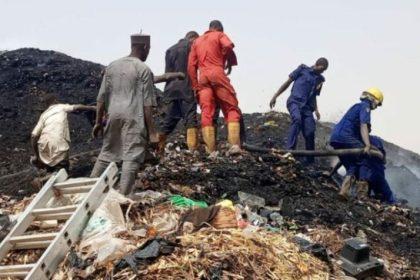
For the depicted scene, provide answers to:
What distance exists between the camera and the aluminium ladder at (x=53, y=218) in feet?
15.0

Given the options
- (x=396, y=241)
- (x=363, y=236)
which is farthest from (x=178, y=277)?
(x=396, y=241)

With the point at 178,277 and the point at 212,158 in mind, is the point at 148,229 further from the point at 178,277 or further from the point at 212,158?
the point at 212,158

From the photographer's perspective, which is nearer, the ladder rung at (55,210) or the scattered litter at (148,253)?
the scattered litter at (148,253)

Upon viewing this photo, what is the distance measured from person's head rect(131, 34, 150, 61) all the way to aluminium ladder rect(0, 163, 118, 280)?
1.26 m

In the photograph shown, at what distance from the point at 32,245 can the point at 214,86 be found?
420 cm

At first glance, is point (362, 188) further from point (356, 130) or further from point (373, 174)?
point (356, 130)

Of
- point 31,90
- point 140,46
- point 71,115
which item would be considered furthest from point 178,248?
point 31,90

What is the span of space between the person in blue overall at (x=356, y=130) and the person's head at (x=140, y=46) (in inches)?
150

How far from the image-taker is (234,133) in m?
8.66

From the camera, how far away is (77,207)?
5.06 metres

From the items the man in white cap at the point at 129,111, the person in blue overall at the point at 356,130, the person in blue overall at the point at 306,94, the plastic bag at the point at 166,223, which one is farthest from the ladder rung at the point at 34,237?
the person in blue overall at the point at 306,94

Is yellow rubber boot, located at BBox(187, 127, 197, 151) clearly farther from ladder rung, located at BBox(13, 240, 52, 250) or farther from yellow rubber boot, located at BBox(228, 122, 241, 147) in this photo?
ladder rung, located at BBox(13, 240, 52, 250)

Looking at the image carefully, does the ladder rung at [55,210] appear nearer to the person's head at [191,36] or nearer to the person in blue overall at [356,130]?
the person in blue overall at [356,130]

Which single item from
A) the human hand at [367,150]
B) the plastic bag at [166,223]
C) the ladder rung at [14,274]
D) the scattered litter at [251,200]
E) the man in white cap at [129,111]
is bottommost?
the scattered litter at [251,200]
